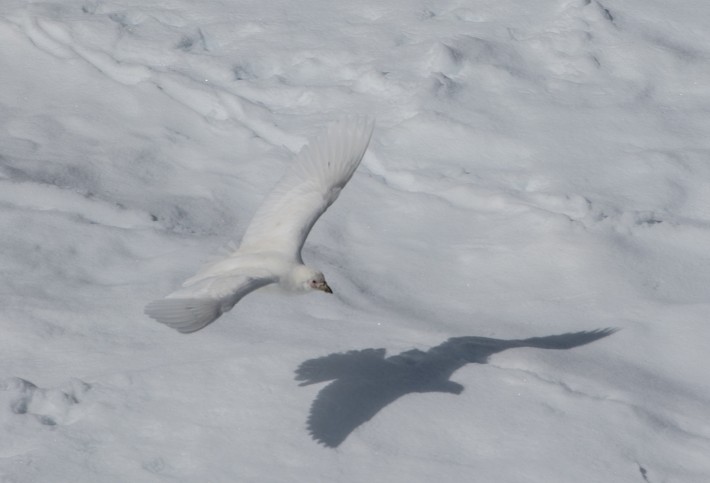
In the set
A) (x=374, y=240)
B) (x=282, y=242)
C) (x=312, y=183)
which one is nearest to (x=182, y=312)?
(x=282, y=242)

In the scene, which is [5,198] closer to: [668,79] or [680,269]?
[680,269]

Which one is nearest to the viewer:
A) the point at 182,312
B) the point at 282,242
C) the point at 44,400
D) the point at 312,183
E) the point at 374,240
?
the point at 182,312

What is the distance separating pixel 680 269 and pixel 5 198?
3537 mm

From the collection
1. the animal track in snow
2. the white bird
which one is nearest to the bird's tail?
the white bird

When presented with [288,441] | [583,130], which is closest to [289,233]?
[288,441]

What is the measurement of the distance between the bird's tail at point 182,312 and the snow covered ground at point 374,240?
1.73 feet

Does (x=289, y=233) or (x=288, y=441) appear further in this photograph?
(x=289, y=233)

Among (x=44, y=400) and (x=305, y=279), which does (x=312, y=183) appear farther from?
(x=44, y=400)

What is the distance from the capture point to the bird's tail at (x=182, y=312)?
12.2ft

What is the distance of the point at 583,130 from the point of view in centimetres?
671

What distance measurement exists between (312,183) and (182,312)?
4.53ft

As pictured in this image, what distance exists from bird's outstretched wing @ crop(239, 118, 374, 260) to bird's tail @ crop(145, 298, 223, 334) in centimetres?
97

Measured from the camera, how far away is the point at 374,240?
18.9 ft

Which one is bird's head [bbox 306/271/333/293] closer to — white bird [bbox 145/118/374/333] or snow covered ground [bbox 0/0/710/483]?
white bird [bbox 145/118/374/333]
